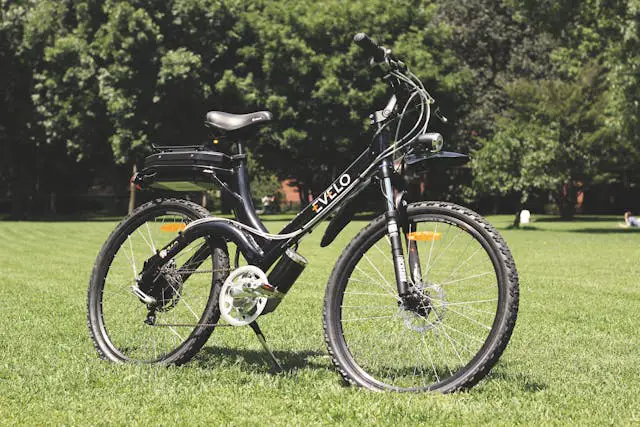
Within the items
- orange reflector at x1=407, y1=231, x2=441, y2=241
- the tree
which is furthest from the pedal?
Answer: the tree

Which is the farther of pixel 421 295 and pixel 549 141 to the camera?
pixel 549 141

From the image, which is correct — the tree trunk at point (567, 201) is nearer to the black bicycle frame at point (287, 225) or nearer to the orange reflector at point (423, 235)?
the black bicycle frame at point (287, 225)

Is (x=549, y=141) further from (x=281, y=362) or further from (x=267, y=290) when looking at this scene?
(x=267, y=290)

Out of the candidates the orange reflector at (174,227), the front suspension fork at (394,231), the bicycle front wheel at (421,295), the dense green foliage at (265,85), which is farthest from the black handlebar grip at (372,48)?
the dense green foliage at (265,85)

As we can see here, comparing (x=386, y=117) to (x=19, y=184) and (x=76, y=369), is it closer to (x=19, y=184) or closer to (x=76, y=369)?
(x=76, y=369)

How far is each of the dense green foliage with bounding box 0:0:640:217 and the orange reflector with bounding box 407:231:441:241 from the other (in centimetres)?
2766

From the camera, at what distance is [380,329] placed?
6.06 m

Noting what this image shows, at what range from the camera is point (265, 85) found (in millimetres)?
36906

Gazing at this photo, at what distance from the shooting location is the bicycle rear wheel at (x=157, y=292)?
5215 mm

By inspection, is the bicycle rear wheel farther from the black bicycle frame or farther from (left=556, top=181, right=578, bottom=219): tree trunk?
(left=556, top=181, right=578, bottom=219): tree trunk

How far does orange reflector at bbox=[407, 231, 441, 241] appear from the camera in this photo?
14.8ft

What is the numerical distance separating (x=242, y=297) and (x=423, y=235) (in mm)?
1136

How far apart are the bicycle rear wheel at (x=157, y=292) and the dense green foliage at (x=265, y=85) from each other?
27.0m

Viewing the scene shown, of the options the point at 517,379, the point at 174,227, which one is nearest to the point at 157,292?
the point at 174,227
